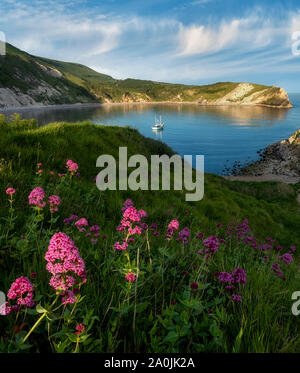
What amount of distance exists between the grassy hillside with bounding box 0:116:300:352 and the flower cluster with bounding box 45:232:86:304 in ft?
0.49

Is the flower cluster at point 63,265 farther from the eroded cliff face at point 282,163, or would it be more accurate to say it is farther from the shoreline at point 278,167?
the eroded cliff face at point 282,163

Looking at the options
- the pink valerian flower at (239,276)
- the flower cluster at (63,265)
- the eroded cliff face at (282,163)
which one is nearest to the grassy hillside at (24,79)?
the eroded cliff face at (282,163)

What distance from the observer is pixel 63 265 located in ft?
5.00

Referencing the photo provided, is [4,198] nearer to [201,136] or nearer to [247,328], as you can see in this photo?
[247,328]

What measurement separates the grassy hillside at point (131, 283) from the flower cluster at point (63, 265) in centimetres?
15

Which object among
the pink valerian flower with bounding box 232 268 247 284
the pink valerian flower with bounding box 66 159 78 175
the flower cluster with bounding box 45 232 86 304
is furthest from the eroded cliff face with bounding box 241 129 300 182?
the flower cluster with bounding box 45 232 86 304

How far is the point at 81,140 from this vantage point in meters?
10.3

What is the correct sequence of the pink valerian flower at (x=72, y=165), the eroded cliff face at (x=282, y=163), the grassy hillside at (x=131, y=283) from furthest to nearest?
the eroded cliff face at (x=282, y=163)
the pink valerian flower at (x=72, y=165)
the grassy hillside at (x=131, y=283)

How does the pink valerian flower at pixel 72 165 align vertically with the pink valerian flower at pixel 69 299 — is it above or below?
above

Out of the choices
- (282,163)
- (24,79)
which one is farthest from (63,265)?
(24,79)

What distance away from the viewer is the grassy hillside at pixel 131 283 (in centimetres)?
167

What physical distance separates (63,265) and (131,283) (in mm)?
680
